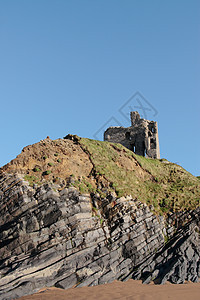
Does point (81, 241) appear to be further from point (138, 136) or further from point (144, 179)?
point (138, 136)

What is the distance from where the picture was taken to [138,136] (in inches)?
1544

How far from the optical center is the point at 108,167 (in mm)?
26438

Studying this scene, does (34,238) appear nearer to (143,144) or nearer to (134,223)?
(134,223)

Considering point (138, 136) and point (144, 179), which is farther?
point (138, 136)

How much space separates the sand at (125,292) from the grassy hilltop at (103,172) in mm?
7671

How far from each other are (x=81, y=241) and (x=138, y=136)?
77.3 ft

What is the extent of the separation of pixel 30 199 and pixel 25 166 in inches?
163

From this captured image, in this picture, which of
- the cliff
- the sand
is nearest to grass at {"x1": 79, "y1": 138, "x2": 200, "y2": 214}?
the cliff

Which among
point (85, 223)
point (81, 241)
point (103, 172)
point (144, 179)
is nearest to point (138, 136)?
point (144, 179)

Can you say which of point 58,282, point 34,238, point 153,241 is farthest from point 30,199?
point 153,241

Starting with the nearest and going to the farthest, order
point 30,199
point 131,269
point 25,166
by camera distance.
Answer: point 131,269, point 30,199, point 25,166

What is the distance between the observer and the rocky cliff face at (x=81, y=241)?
52.6 ft

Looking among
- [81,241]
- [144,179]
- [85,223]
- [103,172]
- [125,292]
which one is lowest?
[125,292]

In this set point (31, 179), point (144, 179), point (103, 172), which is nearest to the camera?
point (31, 179)
